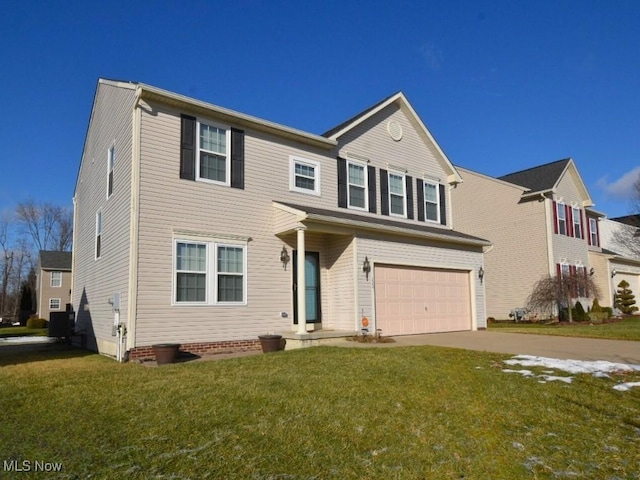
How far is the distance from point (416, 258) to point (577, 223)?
15.3m

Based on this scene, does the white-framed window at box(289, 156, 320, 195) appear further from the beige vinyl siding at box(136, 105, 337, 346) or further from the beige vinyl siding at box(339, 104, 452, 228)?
the beige vinyl siding at box(339, 104, 452, 228)

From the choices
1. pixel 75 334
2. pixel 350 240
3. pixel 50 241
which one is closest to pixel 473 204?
pixel 350 240

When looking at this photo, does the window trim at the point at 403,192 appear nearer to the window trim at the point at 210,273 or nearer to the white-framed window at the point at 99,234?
the window trim at the point at 210,273

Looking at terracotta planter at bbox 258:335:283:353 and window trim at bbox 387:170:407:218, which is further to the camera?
window trim at bbox 387:170:407:218

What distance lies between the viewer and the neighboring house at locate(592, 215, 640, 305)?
26797 millimetres

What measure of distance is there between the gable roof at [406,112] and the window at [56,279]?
35304mm

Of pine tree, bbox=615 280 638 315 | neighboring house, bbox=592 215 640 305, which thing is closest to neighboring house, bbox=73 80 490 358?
neighboring house, bbox=592 215 640 305

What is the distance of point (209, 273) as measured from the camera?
11500 mm

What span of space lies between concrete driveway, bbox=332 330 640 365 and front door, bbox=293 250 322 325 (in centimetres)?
193

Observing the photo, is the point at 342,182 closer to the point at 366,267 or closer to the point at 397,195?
the point at 397,195

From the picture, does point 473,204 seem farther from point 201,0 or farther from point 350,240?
point 201,0

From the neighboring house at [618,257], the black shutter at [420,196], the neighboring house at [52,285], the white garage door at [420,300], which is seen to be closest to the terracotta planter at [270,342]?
the white garage door at [420,300]

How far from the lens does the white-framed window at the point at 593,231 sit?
28.5m

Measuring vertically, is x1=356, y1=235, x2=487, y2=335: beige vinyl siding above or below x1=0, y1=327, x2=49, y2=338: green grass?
above
